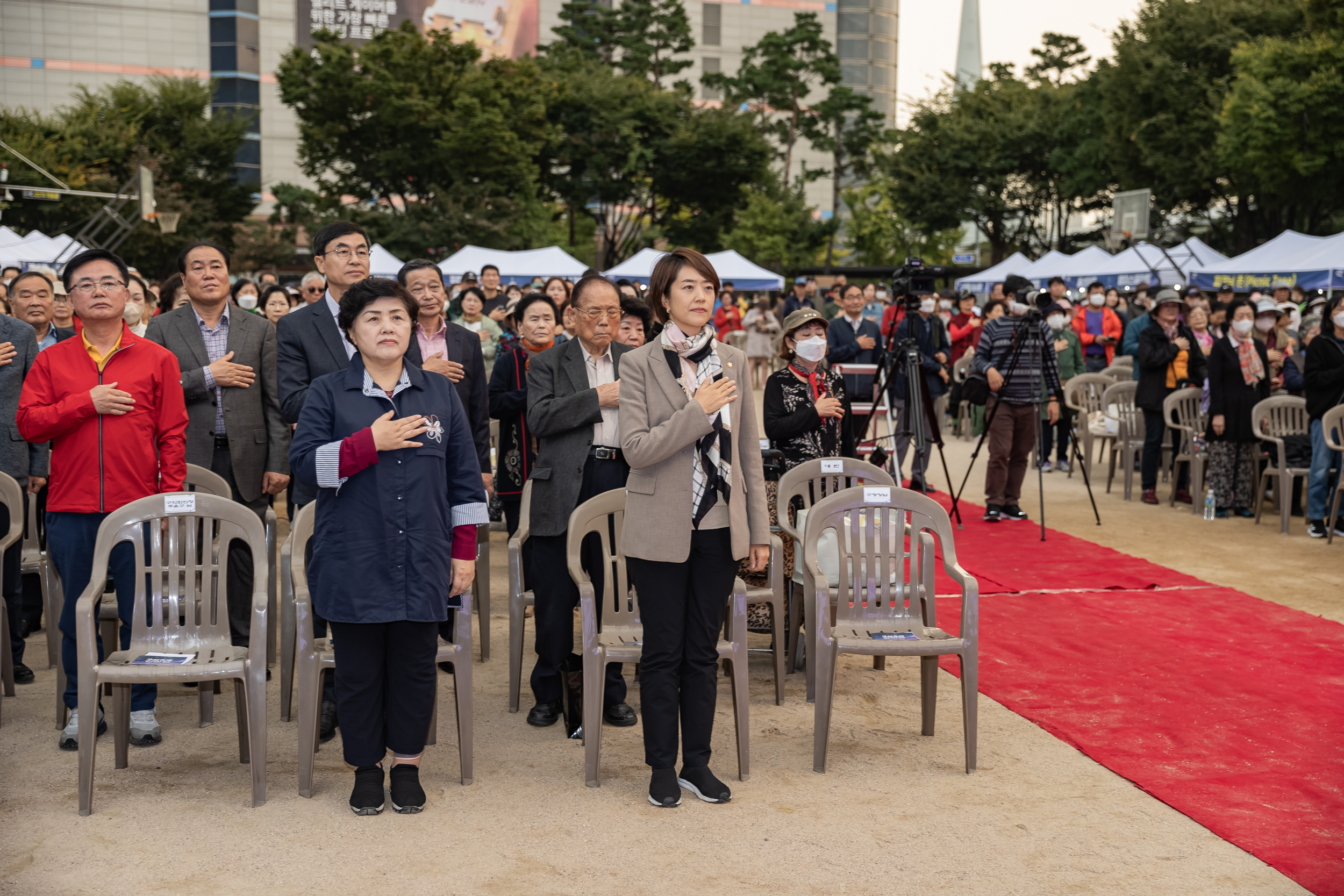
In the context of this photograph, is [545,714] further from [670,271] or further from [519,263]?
[519,263]

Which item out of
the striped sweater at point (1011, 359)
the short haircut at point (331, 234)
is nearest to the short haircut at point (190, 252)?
the short haircut at point (331, 234)

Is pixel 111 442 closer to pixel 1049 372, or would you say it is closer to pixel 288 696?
pixel 288 696

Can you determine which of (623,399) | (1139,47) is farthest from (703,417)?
(1139,47)

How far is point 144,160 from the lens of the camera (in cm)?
3591

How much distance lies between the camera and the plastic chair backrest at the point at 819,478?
538 cm

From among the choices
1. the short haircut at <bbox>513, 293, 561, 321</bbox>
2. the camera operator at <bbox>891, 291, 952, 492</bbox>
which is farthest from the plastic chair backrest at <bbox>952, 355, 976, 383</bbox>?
the short haircut at <bbox>513, 293, 561, 321</bbox>

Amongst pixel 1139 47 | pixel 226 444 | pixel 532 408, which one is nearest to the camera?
pixel 532 408

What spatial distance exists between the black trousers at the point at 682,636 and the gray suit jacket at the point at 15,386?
3137 mm

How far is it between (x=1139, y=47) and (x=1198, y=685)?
31.9 metres

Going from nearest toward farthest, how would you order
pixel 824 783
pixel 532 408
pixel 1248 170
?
pixel 824 783 → pixel 532 408 → pixel 1248 170

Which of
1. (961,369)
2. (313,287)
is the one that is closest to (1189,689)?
(313,287)

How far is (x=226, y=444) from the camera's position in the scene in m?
5.20

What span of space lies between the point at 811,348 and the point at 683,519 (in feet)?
8.10

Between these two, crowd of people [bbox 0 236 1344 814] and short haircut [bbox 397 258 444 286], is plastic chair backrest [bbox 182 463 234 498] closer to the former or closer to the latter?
crowd of people [bbox 0 236 1344 814]
